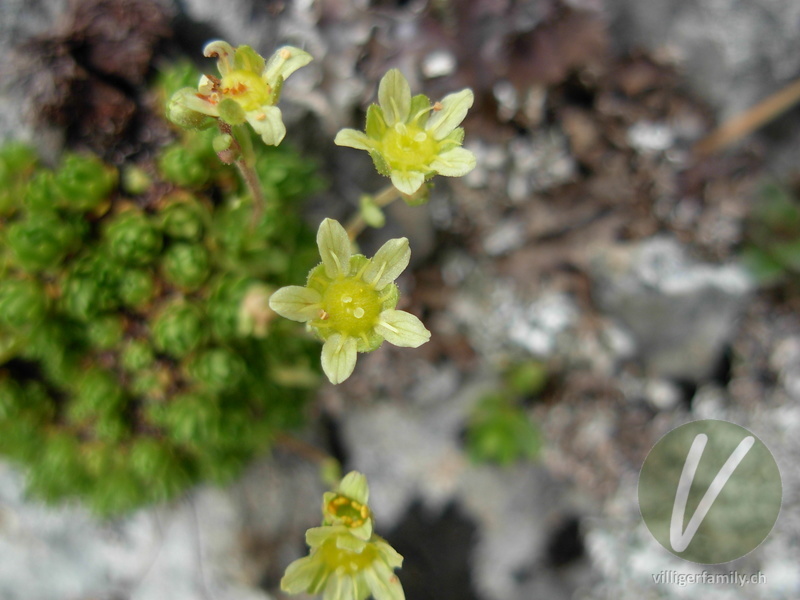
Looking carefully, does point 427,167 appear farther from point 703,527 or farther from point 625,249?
point 703,527

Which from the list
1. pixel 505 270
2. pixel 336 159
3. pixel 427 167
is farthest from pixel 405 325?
pixel 505 270

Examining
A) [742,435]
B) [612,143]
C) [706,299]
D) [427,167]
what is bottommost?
[742,435]

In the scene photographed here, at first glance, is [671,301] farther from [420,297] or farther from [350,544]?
[350,544]

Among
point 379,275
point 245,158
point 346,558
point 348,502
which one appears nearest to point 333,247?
point 379,275

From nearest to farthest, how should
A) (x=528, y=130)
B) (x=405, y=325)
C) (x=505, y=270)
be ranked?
1. (x=405, y=325)
2. (x=528, y=130)
3. (x=505, y=270)

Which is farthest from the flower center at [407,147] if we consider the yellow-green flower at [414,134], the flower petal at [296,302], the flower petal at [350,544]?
the flower petal at [350,544]

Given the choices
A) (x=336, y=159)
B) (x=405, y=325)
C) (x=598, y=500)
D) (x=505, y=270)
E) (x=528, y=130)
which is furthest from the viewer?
(x=598, y=500)

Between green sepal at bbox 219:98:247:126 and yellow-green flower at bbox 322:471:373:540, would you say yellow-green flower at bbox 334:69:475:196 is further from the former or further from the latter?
yellow-green flower at bbox 322:471:373:540

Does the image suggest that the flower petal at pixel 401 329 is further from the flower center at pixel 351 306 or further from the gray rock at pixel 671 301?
the gray rock at pixel 671 301
